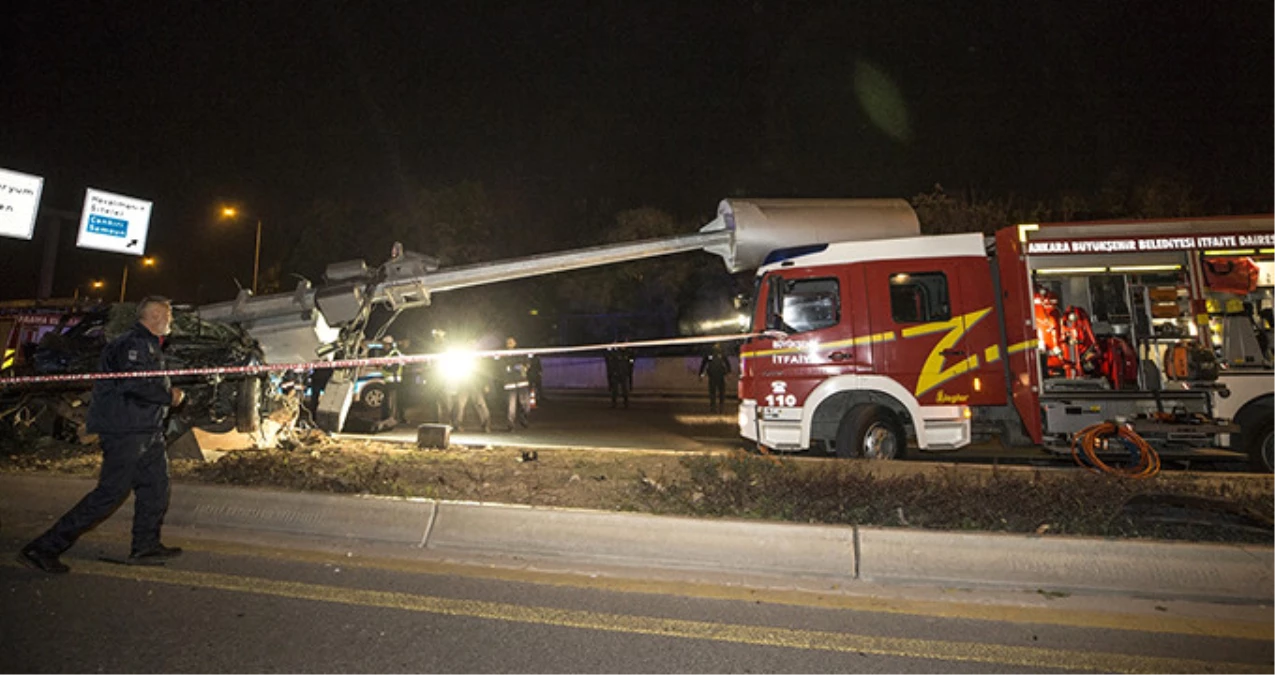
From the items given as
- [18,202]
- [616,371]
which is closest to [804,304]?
[616,371]

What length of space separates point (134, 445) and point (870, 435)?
23.3 ft

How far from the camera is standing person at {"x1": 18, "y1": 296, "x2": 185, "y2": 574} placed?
4.39 m

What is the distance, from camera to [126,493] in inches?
177

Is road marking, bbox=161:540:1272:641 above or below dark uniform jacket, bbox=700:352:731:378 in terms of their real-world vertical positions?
below

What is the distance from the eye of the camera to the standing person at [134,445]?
4391mm

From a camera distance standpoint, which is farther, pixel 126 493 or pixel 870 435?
pixel 870 435

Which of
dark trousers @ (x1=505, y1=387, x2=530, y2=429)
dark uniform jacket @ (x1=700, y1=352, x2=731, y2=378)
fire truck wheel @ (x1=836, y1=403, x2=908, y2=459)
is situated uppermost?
dark uniform jacket @ (x1=700, y1=352, x2=731, y2=378)

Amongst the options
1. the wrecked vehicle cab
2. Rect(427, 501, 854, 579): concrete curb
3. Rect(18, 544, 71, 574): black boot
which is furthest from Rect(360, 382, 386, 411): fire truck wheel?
Rect(427, 501, 854, 579): concrete curb

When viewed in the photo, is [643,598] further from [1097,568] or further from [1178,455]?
[1178,455]

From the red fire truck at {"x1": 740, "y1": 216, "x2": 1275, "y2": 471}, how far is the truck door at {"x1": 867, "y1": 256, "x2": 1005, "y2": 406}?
0.05ft

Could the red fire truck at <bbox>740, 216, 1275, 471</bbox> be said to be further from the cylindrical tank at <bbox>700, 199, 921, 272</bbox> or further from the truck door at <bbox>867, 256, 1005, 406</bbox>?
the cylindrical tank at <bbox>700, 199, 921, 272</bbox>

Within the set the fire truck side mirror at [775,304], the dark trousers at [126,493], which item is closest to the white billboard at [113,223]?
the dark trousers at [126,493]

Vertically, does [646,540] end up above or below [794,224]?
below

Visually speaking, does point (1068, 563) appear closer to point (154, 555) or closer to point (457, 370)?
point (154, 555)
